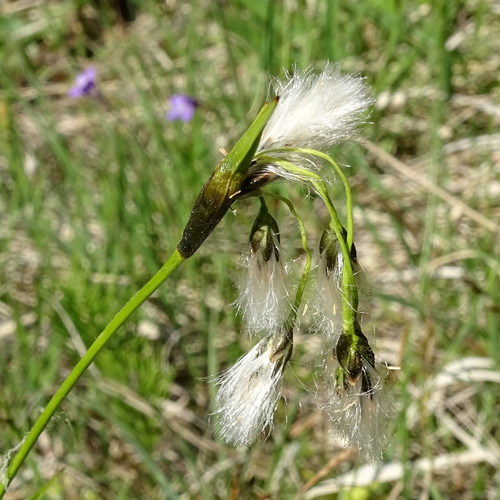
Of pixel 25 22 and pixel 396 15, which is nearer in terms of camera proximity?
pixel 396 15

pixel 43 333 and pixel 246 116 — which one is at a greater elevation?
pixel 246 116

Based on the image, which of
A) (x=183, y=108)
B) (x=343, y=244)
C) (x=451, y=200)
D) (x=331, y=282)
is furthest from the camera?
(x=183, y=108)

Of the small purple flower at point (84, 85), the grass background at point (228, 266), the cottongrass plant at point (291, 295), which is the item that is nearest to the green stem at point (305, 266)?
the cottongrass plant at point (291, 295)

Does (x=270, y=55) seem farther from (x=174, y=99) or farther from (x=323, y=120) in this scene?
(x=323, y=120)

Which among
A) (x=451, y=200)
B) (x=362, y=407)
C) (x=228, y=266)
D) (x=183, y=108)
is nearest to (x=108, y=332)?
(x=362, y=407)

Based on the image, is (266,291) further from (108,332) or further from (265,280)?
(108,332)

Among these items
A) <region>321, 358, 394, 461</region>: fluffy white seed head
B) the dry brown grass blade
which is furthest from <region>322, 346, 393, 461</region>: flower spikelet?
the dry brown grass blade

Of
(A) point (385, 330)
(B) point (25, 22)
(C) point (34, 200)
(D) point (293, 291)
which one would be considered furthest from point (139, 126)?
(D) point (293, 291)
